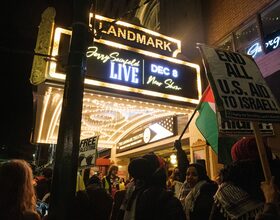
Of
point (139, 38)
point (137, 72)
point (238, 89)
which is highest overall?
point (139, 38)

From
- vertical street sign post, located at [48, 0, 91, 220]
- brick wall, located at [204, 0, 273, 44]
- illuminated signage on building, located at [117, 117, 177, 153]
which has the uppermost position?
brick wall, located at [204, 0, 273, 44]

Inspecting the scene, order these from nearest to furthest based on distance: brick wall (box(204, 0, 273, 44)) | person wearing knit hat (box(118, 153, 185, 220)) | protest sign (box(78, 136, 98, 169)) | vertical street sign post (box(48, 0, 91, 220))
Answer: person wearing knit hat (box(118, 153, 185, 220)) → vertical street sign post (box(48, 0, 91, 220)) → protest sign (box(78, 136, 98, 169)) → brick wall (box(204, 0, 273, 44))

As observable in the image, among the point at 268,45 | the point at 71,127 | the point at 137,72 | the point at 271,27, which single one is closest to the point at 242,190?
the point at 71,127

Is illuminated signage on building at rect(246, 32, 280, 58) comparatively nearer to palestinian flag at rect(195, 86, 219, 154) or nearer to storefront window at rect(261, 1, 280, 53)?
storefront window at rect(261, 1, 280, 53)

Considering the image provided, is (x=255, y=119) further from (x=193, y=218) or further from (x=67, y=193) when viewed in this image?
(x=67, y=193)

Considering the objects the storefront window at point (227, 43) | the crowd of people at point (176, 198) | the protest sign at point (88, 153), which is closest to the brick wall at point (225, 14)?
the storefront window at point (227, 43)

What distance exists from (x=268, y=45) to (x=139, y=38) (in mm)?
3484

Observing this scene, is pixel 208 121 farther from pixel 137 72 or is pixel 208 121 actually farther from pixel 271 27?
pixel 271 27

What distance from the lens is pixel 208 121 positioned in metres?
4.64

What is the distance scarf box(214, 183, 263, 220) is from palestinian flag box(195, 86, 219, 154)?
2.06 meters

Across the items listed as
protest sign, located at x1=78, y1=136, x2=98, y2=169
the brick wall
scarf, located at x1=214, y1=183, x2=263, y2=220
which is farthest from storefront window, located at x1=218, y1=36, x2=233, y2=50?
scarf, located at x1=214, y1=183, x2=263, y2=220

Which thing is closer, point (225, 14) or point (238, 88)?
point (238, 88)

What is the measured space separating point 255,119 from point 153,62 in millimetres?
5334

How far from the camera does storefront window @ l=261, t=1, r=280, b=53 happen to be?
6.86 m
